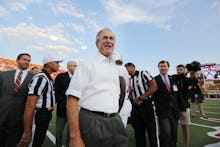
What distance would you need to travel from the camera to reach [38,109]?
297 centimetres

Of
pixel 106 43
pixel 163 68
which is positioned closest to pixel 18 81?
pixel 106 43

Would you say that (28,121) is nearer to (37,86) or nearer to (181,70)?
(37,86)

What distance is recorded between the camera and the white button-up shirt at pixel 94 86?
169cm

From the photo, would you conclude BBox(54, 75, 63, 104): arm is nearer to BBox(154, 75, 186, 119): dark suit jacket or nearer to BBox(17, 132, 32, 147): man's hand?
BBox(17, 132, 32, 147): man's hand

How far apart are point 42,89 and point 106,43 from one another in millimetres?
1574

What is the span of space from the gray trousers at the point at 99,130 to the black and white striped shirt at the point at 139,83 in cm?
267

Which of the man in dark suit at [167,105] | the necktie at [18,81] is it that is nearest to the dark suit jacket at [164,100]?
the man in dark suit at [167,105]

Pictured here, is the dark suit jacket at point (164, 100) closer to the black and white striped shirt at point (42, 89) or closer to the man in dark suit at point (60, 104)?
the man in dark suit at point (60, 104)

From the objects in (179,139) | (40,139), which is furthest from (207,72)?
(40,139)

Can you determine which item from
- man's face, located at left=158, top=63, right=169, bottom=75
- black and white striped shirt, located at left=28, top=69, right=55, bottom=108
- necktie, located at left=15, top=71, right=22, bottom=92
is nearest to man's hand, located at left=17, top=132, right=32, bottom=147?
black and white striped shirt, located at left=28, top=69, right=55, bottom=108

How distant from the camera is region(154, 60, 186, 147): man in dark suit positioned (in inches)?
157

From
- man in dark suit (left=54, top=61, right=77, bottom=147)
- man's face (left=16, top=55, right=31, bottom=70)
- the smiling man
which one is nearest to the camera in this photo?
the smiling man

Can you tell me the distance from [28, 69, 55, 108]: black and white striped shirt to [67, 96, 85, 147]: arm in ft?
4.68

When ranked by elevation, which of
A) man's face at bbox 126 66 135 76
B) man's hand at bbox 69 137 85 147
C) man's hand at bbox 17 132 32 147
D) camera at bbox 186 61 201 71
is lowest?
man's hand at bbox 17 132 32 147
